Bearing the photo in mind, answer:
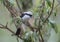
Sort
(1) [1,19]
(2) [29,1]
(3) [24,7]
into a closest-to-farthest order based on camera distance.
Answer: (2) [29,1], (3) [24,7], (1) [1,19]

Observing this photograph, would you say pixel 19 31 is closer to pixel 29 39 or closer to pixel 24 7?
pixel 29 39

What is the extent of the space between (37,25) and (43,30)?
165 mm

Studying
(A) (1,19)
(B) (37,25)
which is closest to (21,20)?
(B) (37,25)

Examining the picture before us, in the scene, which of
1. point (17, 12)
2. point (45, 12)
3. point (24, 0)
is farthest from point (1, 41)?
point (45, 12)

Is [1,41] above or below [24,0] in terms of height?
below

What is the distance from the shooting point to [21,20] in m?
1.48

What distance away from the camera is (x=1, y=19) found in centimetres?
270

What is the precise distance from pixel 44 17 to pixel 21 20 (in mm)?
185

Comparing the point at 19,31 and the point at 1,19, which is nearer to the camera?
the point at 19,31

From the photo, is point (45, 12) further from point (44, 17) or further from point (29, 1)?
point (29, 1)

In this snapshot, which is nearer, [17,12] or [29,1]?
[17,12]

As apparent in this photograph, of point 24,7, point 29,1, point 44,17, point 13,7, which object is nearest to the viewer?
point 44,17

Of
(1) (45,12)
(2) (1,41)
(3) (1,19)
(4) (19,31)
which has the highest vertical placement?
(1) (45,12)

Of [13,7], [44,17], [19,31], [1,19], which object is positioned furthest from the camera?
[1,19]
